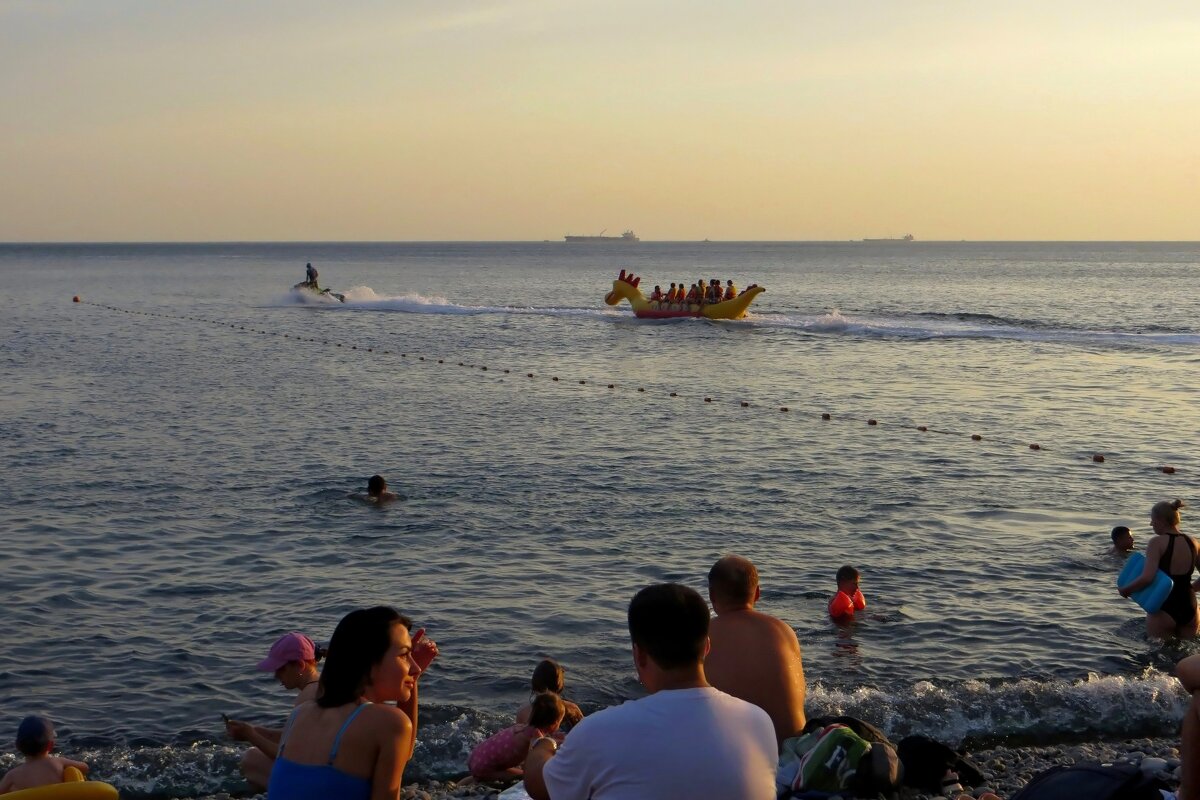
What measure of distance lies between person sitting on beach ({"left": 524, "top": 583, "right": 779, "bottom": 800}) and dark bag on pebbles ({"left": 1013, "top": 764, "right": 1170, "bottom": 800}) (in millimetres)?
2216

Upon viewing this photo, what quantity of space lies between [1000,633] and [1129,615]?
1.44m

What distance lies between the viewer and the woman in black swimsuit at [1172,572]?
9.70m

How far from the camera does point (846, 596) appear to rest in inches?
427

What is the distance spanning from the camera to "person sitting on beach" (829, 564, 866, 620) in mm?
10773

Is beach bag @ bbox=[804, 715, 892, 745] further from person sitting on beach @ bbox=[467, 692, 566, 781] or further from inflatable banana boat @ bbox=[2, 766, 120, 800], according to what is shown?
inflatable banana boat @ bbox=[2, 766, 120, 800]

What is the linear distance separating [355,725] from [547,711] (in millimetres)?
2963

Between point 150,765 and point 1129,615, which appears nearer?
point 150,765

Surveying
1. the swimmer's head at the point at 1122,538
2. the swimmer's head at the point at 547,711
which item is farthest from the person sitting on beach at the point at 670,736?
the swimmer's head at the point at 1122,538

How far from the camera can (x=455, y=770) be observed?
8070mm

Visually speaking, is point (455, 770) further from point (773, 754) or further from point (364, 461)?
point (364, 461)

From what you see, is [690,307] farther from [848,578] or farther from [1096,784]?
[1096,784]

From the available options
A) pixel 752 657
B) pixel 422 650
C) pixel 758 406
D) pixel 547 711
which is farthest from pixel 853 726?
pixel 758 406

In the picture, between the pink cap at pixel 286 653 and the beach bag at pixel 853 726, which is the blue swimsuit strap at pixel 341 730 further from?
the beach bag at pixel 853 726

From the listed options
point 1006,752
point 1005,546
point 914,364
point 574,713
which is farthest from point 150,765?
point 914,364
